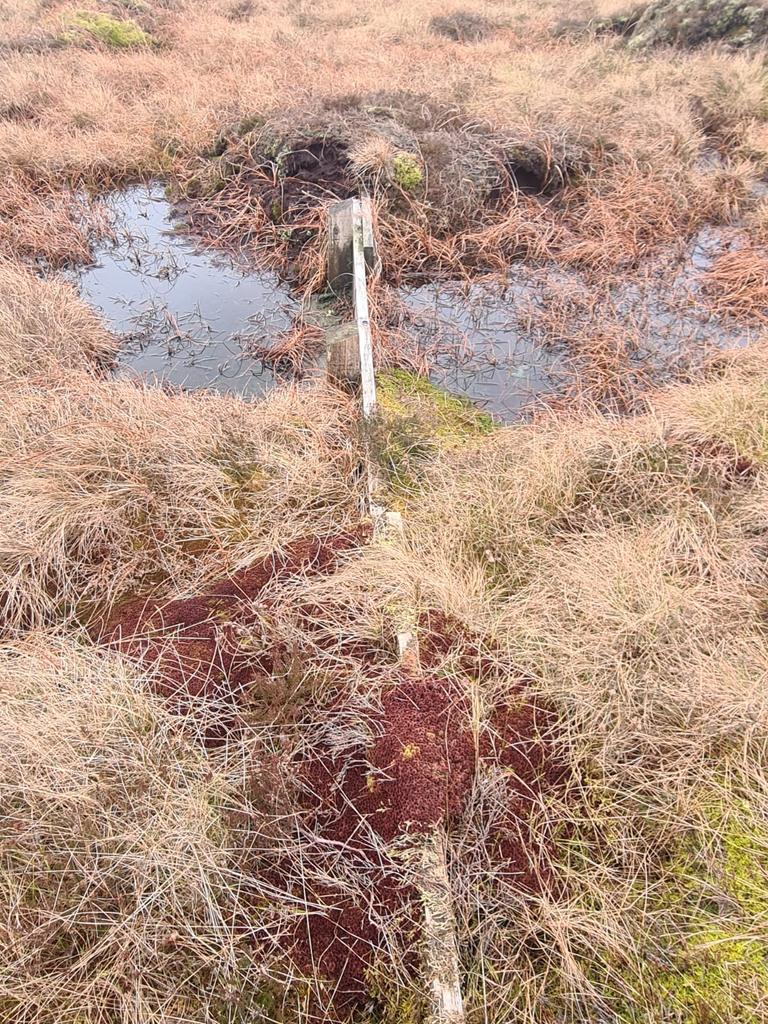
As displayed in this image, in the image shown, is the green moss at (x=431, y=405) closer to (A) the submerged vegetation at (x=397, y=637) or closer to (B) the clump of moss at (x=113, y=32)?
(A) the submerged vegetation at (x=397, y=637)

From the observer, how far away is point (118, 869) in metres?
1.68

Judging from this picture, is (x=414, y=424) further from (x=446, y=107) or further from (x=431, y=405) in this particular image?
(x=446, y=107)

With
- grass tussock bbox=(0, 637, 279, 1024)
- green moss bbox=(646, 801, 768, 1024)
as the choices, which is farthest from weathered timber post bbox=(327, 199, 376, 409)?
green moss bbox=(646, 801, 768, 1024)

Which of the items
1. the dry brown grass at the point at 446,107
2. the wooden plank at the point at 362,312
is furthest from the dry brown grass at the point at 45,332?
the wooden plank at the point at 362,312

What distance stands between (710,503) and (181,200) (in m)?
6.17

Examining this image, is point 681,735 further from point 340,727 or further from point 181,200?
point 181,200

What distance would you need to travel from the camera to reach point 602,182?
6027 millimetres

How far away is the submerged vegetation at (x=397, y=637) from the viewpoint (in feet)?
5.40

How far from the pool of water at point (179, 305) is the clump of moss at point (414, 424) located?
40.4 inches

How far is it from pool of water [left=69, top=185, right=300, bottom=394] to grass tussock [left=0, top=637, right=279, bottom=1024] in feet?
9.32

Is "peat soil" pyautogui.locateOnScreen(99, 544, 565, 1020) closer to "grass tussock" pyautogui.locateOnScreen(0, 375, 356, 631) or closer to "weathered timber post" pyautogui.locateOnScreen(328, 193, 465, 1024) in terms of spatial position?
"weathered timber post" pyautogui.locateOnScreen(328, 193, 465, 1024)

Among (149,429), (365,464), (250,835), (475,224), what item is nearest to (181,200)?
(475,224)

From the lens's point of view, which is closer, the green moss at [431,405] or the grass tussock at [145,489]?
the grass tussock at [145,489]

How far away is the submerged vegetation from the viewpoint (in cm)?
165
